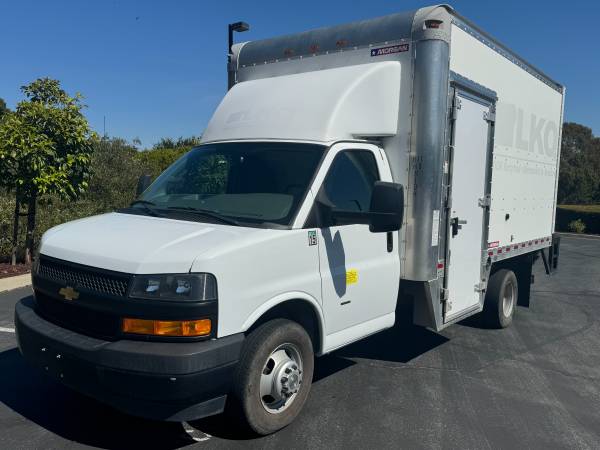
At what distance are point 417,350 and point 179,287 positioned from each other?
3678 mm

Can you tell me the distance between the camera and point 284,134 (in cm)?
468

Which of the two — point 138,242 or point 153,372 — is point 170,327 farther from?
point 138,242

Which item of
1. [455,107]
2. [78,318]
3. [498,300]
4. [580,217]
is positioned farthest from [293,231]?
[580,217]

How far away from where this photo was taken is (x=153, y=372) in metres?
3.21

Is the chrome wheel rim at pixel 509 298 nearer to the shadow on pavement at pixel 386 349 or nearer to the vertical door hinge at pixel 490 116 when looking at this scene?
the shadow on pavement at pixel 386 349

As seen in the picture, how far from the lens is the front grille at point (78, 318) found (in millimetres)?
3441

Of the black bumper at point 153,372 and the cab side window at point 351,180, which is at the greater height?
the cab side window at point 351,180

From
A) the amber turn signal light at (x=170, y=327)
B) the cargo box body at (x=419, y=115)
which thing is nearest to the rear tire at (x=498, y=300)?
the cargo box body at (x=419, y=115)

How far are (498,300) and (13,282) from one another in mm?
7536

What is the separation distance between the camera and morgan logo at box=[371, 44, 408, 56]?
504cm

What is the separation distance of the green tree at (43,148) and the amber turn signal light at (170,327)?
708 centimetres

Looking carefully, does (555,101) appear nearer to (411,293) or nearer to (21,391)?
(411,293)

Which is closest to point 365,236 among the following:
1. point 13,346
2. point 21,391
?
point 21,391

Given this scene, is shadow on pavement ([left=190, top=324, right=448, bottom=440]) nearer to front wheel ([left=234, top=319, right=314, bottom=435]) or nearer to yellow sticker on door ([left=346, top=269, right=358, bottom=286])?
front wheel ([left=234, top=319, right=314, bottom=435])
